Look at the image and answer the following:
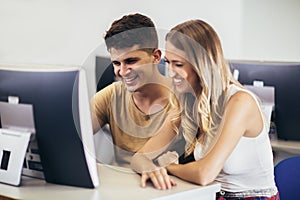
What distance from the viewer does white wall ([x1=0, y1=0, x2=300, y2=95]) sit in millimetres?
2902

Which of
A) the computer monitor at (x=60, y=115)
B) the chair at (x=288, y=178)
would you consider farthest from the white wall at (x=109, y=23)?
the chair at (x=288, y=178)

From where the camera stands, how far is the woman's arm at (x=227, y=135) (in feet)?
5.34

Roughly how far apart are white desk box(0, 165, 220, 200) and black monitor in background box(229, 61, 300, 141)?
1006 mm

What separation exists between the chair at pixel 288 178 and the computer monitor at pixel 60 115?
0.77 m

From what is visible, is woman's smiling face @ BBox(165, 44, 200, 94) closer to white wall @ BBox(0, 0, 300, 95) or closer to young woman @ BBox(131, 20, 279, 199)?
young woman @ BBox(131, 20, 279, 199)

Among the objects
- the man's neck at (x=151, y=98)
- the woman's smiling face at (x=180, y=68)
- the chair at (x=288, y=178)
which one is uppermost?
the woman's smiling face at (x=180, y=68)

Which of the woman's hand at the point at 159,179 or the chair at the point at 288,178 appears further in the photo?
the chair at the point at 288,178

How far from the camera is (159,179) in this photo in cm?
155

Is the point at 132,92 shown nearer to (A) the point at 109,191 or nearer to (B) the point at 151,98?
(B) the point at 151,98

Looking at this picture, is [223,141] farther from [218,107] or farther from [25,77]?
[25,77]

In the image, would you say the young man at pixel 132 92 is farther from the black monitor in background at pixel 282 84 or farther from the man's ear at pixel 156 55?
the black monitor in background at pixel 282 84

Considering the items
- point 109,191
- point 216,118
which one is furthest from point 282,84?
point 109,191

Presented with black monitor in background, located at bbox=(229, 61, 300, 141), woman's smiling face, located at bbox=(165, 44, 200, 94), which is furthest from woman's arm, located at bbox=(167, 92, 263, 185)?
black monitor in background, located at bbox=(229, 61, 300, 141)

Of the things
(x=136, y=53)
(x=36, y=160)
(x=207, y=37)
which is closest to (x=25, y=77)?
(x=36, y=160)
